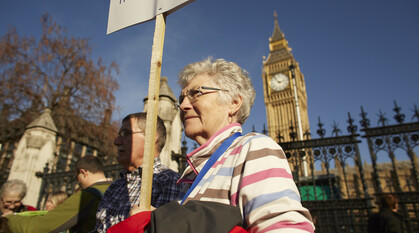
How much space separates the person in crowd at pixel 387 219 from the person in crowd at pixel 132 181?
321 centimetres

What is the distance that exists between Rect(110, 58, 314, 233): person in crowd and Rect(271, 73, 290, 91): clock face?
51.5m

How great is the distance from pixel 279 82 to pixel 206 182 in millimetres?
53007

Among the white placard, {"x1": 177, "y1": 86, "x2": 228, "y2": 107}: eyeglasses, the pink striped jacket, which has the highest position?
the white placard

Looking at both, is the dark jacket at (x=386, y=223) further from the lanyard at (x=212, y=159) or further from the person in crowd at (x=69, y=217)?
the person in crowd at (x=69, y=217)

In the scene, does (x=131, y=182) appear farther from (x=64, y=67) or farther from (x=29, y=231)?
(x=64, y=67)

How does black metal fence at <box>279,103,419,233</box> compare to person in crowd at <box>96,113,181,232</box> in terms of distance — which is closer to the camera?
person in crowd at <box>96,113,181,232</box>

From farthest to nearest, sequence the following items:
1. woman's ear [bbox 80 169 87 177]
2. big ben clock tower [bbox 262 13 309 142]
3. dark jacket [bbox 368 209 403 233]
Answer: big ben clock tower [bbox 262 13 309 142]
dark jacket [bbox 368 209 403 233]
woman's ear [bbox 80 169 87 177]

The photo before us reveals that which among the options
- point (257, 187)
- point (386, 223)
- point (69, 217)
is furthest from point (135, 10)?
point (386, 223)

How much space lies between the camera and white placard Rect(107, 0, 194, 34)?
1233 mm

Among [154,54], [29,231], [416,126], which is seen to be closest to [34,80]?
[29,231]

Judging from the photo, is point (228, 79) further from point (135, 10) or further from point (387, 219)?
point (387, 219)

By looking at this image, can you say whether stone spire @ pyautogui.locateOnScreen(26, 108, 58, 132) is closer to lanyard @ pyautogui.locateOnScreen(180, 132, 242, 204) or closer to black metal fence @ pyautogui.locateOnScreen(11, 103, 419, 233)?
black metal fence @ pyautogui.locateOnScreen(11, 103, 419, 233)

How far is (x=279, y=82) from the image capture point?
51.4m

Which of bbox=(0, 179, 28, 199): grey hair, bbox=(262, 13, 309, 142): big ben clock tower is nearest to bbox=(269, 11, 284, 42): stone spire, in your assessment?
bbox=(262, 13, 309, 142): big ben clock tower
